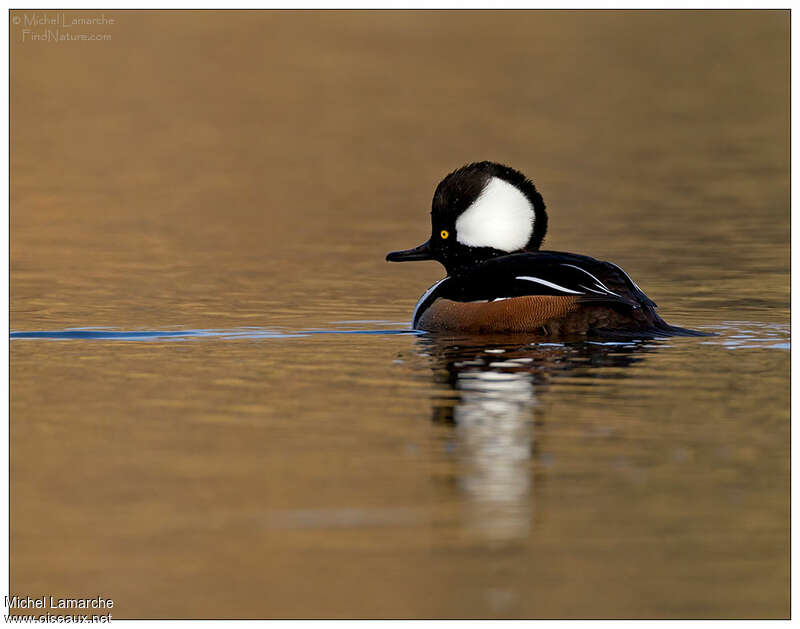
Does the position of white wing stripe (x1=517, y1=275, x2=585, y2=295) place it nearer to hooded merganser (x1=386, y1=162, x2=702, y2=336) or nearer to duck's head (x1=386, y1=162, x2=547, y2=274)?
hooded merganser (x1=386, y1=162, x2=702, y2=336)

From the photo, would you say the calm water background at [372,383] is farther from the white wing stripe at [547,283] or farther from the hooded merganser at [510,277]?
the white wing stripe at [547,283]

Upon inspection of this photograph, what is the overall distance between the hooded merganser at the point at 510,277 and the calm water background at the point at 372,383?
23cm

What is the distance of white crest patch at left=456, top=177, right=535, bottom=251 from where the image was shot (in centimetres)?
1072

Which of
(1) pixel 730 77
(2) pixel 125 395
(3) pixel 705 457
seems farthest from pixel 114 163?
(3) pixel 705 457

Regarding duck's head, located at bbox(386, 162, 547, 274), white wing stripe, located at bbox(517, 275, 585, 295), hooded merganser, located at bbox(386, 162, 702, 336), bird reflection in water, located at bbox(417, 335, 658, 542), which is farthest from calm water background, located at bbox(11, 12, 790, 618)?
duck's head, located at bbox(386, 162, 547, 274)

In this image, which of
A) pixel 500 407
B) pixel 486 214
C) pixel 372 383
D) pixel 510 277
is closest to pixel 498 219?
pixel 486 214

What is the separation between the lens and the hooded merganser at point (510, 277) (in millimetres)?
9656

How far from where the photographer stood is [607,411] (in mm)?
7660

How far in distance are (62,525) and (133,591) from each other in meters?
0.77

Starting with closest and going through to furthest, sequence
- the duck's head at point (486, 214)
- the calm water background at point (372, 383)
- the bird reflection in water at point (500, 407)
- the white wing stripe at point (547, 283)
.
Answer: the calm water background at point (372, 383) < the bird reflection in water at point (500, 407) < the white wing stripe at point (547, 283) < the duck's head at point (486, 214)

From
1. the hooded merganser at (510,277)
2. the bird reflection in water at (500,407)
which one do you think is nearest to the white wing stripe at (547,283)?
the hooded merganser at (510,277)

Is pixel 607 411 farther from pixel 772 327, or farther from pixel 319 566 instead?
pixel 772 327

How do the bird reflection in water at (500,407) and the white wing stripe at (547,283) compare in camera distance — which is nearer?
the bird reflection in water at (500,407)

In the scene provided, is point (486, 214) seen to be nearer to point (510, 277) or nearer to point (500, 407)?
point (510, 277)
